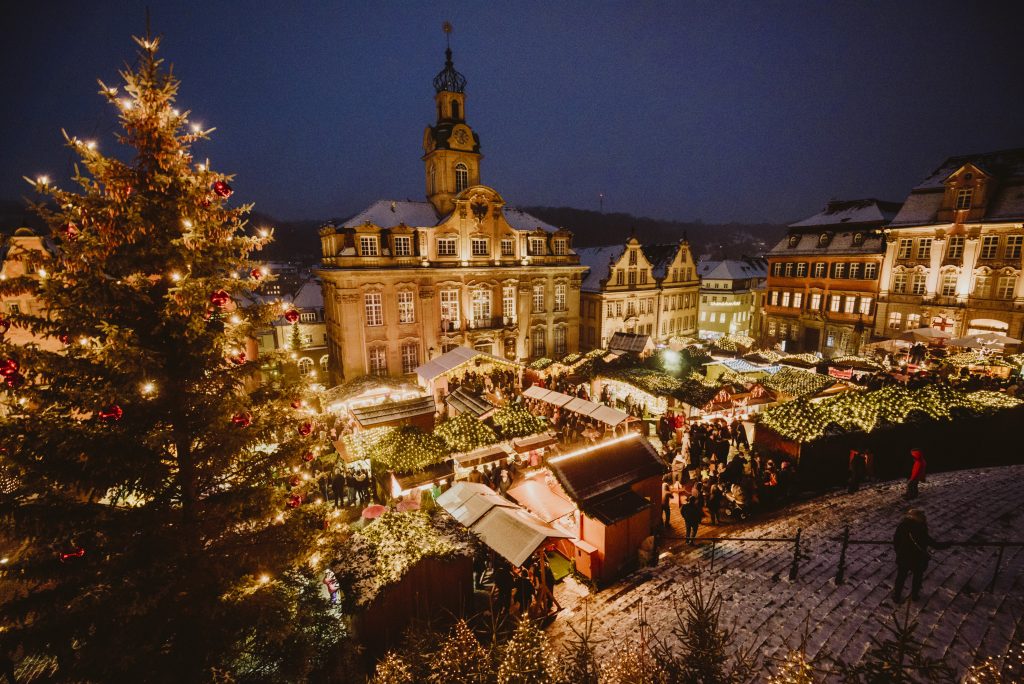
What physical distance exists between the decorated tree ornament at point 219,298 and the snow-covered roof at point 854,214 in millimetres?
46966

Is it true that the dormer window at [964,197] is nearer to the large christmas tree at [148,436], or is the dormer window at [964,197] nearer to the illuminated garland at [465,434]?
the illuminated garland at [465,434]

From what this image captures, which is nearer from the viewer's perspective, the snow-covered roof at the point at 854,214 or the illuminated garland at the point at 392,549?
the illuminated garland at the point at 392,549

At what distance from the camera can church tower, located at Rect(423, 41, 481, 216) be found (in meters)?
32.6

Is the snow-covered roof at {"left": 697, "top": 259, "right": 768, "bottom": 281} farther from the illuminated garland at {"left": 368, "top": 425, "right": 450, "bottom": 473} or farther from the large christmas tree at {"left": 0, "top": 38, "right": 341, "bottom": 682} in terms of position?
the large christmas tree at {"left": 0, "top": 38, "right": 341, "bottom": 682}

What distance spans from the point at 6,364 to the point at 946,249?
156ft

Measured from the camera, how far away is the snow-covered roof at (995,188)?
97.2 feet

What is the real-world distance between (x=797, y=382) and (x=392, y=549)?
21.7 metres

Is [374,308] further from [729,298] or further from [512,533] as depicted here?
[729,298]

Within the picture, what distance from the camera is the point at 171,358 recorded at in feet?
22.1

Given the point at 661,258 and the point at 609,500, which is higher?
the point at 661,258

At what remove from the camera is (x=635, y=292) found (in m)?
41.5

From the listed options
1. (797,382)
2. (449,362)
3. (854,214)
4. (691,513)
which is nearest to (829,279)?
(854,214)

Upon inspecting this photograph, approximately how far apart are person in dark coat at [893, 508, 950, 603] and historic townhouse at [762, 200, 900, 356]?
124 feet

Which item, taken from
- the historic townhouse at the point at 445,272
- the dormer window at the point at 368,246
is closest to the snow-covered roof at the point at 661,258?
the historic townhouse at the point at 445,272
